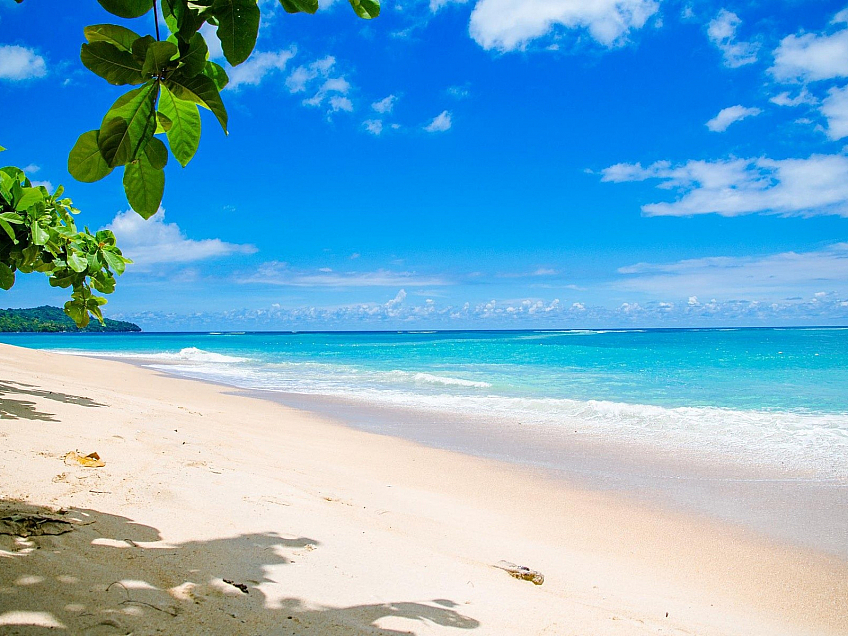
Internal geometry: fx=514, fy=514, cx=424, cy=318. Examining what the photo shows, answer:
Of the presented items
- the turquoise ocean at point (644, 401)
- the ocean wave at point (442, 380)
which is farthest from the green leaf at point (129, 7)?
the ocean wave at point (442, 380)

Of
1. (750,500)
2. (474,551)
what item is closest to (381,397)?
(750,500)

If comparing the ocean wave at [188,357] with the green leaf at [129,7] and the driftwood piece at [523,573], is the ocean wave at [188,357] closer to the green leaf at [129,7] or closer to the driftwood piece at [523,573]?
the driftwood piece at [523,573]

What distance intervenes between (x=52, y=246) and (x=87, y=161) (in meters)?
2.76

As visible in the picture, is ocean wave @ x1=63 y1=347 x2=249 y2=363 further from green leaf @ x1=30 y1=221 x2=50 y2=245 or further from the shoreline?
green leaf @ x1=30 y1=221 x2=50 y2=245

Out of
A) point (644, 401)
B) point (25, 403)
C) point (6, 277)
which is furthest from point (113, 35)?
point (644, 401)

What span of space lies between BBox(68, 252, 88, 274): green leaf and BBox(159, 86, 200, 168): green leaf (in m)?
1.86

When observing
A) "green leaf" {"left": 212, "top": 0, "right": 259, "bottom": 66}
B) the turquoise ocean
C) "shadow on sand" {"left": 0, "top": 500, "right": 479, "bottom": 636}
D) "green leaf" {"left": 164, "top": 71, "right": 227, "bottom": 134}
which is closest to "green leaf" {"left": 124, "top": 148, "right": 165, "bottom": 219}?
"green leaf" {"left": 164, "top": 71, "right": 227, "bottom": 134}

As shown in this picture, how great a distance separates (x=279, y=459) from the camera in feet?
18.4

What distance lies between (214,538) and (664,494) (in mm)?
4709

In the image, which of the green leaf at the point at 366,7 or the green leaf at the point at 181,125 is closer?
the green leaf at the point at 181,125

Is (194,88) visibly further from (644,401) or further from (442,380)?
(442,380)

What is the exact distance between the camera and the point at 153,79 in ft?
2.72

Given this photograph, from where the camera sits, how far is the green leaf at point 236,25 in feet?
2.72

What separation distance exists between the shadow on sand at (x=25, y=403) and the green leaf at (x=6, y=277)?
1737mm
